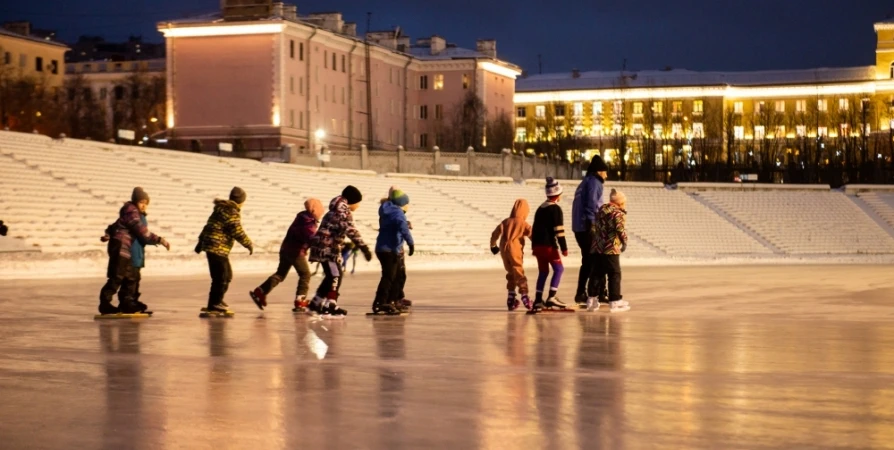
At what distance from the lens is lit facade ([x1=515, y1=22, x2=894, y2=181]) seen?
10931cm

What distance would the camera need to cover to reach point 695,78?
4897 inches

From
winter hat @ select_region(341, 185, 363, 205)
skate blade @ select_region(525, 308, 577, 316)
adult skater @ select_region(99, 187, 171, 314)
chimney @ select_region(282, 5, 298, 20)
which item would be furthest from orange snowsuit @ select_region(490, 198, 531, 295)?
chimney @ select_region(282, 5, 298, 20)

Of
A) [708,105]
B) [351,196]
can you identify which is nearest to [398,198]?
[351,196]

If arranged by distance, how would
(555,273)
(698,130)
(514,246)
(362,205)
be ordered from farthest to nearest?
(698,130) < (362,205) < (514,246) < (555,273)

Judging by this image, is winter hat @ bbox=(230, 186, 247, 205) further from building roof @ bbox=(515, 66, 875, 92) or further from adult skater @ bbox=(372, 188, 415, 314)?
building roof @ bbox=(515, 66, 875, 92)

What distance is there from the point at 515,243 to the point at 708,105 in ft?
349

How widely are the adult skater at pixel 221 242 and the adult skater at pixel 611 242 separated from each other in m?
4.76

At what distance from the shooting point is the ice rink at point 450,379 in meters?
7.62

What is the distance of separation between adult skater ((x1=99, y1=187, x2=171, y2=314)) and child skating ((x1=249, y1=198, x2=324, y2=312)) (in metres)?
1.55

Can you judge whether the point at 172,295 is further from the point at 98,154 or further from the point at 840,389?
the point at 98,154

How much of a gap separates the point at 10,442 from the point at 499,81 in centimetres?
10124

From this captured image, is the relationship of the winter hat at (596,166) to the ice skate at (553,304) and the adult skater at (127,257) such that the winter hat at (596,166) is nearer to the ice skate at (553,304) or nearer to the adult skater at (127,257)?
the ice skate at (553,304)

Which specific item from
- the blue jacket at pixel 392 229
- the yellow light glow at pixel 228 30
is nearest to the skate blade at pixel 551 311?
the blue jacket at pixel 392 229

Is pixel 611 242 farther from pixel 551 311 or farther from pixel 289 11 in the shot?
pixel 289 11
